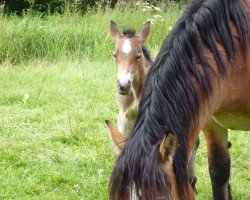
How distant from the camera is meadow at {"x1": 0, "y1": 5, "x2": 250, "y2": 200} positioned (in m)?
4.43

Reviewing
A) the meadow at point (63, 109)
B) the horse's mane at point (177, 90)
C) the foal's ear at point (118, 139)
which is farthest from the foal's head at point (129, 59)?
the foal's ear at point (118, 139)

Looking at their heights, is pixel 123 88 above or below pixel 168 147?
below

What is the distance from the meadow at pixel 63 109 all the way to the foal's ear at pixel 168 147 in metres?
2.06

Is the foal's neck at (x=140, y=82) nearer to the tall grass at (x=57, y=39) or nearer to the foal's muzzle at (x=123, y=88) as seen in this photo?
the foal's muzzle at (x=123, y=88)

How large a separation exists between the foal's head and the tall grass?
13.9ft

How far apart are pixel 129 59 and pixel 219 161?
4.08ft

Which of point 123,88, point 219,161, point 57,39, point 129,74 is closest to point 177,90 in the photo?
point 219,161

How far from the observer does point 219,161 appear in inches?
149

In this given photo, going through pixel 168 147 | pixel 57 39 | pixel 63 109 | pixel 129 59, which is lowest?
pixel 57 39

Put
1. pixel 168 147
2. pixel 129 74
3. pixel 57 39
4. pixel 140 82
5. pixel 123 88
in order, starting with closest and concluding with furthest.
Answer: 1. pixel 168 147
2. pixel 123 88
3. pixel 129 74
4. pixel 140 82
5. pixel 57 39

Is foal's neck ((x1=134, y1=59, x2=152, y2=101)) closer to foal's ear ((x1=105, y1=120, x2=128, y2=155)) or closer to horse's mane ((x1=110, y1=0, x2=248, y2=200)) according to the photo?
horse's mane ((x1=110, y1=0, x2=248, y2=200))

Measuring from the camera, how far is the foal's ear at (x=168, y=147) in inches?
85.0

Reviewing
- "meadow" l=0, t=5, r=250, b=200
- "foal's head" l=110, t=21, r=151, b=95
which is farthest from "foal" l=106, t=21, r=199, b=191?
"meadow" l=0, t=5, r=250, b=200

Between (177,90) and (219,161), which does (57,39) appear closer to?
(219,161)
